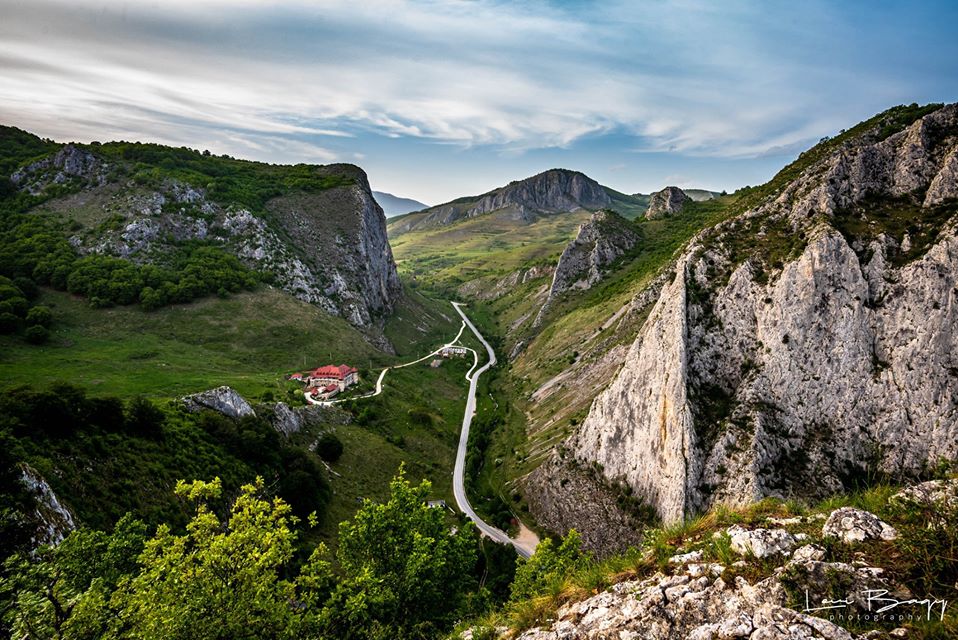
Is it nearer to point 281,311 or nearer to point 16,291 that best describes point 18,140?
point 16,291

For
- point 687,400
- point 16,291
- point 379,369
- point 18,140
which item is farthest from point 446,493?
point 18,140

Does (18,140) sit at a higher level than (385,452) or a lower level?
higher

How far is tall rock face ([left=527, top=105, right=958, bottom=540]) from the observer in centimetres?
3609

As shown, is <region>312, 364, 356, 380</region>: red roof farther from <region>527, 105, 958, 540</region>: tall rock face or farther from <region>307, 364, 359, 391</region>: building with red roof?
<region>527, 105, 958, 540</region>: tall rock face

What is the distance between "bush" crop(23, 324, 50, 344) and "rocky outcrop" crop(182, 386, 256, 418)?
A: 39.7m

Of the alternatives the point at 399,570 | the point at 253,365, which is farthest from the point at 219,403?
the point at 399,570

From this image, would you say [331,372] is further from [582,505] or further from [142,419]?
[582,505]

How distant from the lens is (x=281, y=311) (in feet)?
333

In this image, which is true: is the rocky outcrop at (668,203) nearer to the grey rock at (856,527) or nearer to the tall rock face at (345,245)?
the tall rock face at (345,245)

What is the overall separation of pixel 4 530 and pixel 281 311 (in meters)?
86.7

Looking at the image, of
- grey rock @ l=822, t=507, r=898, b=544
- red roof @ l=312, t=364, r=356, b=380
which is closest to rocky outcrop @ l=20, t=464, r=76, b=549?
grey rock @ l=822, t=507, r=898, b=544
